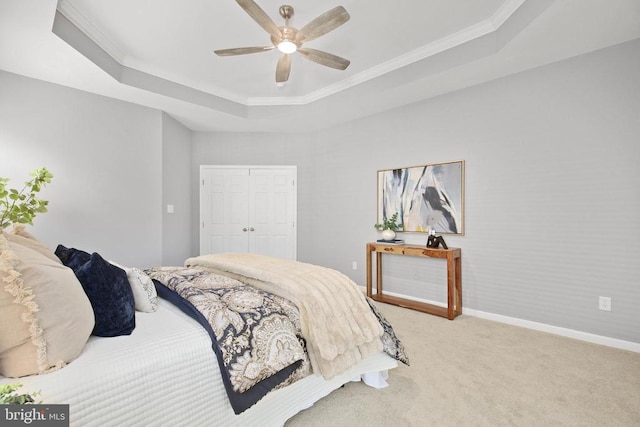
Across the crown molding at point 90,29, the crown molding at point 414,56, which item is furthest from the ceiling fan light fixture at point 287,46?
the crown molding at point 90,29

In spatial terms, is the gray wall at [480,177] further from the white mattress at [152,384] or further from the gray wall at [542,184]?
the white mattress at [152,384]

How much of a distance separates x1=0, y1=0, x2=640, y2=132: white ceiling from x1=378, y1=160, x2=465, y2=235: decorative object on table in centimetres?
91

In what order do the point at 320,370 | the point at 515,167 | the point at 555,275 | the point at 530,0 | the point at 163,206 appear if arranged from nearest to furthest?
the point at 320,370, the point at 530,0, the point at 555,275, the point at 515,167, the point at 163,206

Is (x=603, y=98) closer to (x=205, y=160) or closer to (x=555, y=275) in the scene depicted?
(x=555, y=275)

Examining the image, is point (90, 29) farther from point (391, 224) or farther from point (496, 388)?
point (496, 388)

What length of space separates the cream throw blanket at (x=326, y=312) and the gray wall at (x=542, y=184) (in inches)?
83.1

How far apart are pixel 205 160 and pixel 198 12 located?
106 inches

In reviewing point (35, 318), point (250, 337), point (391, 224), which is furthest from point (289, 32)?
point (391, 224)

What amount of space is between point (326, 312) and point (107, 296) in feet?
3.35

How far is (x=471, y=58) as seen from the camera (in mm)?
2842

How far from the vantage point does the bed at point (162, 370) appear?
974mm

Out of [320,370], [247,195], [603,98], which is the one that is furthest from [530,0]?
[247,195]

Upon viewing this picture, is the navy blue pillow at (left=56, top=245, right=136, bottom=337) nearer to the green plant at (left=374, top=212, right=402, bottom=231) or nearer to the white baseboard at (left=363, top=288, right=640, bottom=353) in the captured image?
the green plant at (left=374, top=212, right=402, bottom=231)

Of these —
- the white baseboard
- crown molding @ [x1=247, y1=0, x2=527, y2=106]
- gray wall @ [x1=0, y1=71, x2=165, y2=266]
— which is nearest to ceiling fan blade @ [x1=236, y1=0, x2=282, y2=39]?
crown molding @ [x1=247, y1=0, x2=527, y2=106]
